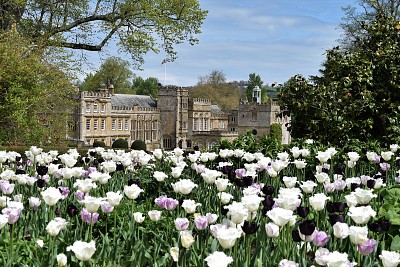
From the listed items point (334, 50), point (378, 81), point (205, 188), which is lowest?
point (205, 188)

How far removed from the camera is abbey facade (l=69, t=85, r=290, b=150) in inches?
1993

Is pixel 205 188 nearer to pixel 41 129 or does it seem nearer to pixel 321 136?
pixel 321 136

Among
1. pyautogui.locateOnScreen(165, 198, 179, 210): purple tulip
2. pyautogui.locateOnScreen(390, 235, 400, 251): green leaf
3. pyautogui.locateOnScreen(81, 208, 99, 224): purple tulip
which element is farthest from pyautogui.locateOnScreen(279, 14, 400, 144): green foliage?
pyautogui.locateOnScreen(81, 208, 99, 224): purple tulip

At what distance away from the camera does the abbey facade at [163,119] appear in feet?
166

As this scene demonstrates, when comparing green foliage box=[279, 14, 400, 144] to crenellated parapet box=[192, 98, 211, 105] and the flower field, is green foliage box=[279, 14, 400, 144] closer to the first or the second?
the flower field

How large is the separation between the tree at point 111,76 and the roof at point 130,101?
4.77 m

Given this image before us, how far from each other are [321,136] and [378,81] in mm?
1920

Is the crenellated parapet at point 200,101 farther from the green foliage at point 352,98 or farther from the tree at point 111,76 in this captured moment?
the green foliage at point 352,98

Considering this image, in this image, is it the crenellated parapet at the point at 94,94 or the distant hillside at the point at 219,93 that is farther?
the distant hillside at the point at 219,93

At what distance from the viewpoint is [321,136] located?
11.1m

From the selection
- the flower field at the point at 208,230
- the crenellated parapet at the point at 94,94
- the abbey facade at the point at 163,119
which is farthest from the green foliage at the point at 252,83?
the flower field at the point at 208,230

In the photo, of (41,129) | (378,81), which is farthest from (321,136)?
(41,129)

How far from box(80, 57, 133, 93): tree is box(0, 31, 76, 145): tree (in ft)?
146

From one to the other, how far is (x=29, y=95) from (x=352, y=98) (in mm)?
9687
